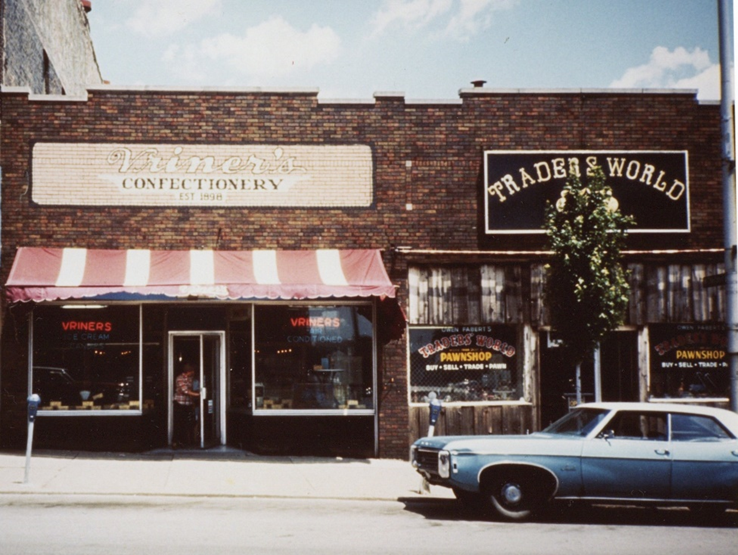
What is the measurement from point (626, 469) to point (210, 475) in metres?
5.89

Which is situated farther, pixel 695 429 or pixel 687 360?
pixel 687 360

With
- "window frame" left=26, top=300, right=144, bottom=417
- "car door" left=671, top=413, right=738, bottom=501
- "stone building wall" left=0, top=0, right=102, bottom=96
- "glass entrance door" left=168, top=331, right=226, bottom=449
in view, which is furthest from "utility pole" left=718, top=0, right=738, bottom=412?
"stone building wall" left=0, top=0, right=102, bottom=96

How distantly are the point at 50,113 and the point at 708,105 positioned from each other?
472 inches

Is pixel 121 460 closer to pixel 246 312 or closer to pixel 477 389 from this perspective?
pixel 246 312

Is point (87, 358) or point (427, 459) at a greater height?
point (87, 358)

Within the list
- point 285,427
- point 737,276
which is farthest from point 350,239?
point 737,276

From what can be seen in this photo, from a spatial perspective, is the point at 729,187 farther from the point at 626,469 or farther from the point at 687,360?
the point at 687,360

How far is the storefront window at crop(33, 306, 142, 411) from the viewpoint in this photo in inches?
564

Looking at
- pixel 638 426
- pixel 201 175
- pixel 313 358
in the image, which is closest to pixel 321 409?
pixel 313 358

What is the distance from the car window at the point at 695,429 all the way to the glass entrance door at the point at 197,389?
7886mm

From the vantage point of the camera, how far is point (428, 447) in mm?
10328

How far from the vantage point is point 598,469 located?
9.73 metres

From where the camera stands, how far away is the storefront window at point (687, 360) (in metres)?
15.5

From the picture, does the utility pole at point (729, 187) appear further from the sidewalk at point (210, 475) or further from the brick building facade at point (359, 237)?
the sidewalk at point (210, 475)
